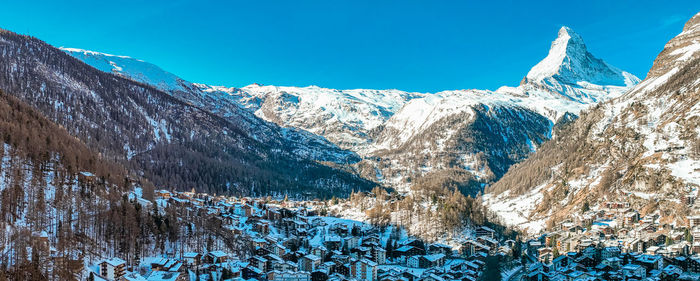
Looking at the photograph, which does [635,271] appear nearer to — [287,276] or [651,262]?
[651,262]

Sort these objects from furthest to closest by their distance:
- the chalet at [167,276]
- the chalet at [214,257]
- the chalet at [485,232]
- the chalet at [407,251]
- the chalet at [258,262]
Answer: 1. the chalet at [485,232]
2. the chalet at [407,251]
3. the chalet at [258,262]
4. the chalet at [214,257]
5. the chalet at [167,276]

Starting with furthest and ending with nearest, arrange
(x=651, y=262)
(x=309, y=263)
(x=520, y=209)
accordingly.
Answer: (x=520, y=209), (x=309, y=263), (x=651, y=262)

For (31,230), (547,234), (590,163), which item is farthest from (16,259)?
(590,163)

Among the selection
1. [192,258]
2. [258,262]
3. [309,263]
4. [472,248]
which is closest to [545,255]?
[472,248]

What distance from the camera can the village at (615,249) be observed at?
82.9 metres

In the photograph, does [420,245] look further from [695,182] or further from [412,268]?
[695,182]

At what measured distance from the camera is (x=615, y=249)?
311 feet

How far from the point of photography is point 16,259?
67312 mm

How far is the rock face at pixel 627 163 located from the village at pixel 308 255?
1230 inches

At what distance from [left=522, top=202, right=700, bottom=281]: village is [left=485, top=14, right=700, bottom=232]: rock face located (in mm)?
5409

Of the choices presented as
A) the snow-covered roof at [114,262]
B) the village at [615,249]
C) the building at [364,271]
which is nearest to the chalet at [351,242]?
the building at [364,271]

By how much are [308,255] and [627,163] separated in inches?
3537

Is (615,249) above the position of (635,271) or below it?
above

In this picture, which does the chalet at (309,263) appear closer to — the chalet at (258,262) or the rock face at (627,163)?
the chalet at (258,262)
